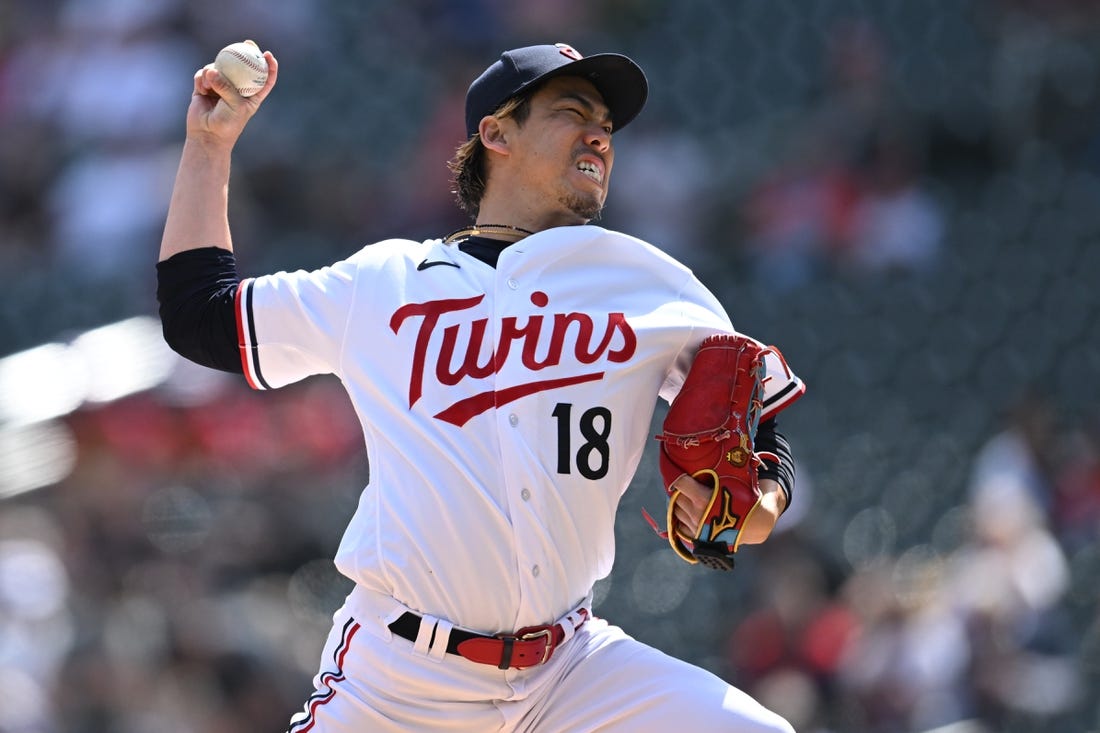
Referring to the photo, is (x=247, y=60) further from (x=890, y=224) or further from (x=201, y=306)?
(x=890, y=224)

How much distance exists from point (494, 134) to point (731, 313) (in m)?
3.85

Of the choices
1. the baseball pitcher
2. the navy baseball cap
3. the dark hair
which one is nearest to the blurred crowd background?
the dark hair

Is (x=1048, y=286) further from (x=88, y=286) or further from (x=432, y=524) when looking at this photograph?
(x=432, y=524)

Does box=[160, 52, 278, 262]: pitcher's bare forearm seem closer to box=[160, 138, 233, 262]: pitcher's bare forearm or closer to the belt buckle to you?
box=[160, 138, 233, 262]: pitcher's bare forearm

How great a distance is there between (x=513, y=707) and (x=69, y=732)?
2.90 meters

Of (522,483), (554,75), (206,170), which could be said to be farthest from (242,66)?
(522,483)

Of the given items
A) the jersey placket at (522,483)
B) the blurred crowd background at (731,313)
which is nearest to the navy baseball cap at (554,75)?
the jersey placket at (522,483)

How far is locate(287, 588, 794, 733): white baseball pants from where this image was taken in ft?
7.30

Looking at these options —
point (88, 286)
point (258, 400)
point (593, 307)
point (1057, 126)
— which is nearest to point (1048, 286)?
point (1057, 126)

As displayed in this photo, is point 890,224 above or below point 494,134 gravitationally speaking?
below

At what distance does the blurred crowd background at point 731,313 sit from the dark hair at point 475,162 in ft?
8.33

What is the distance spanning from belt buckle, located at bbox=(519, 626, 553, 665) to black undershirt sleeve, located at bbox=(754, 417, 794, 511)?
446mm

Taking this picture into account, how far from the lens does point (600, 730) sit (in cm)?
227

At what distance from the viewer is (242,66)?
243 cm
